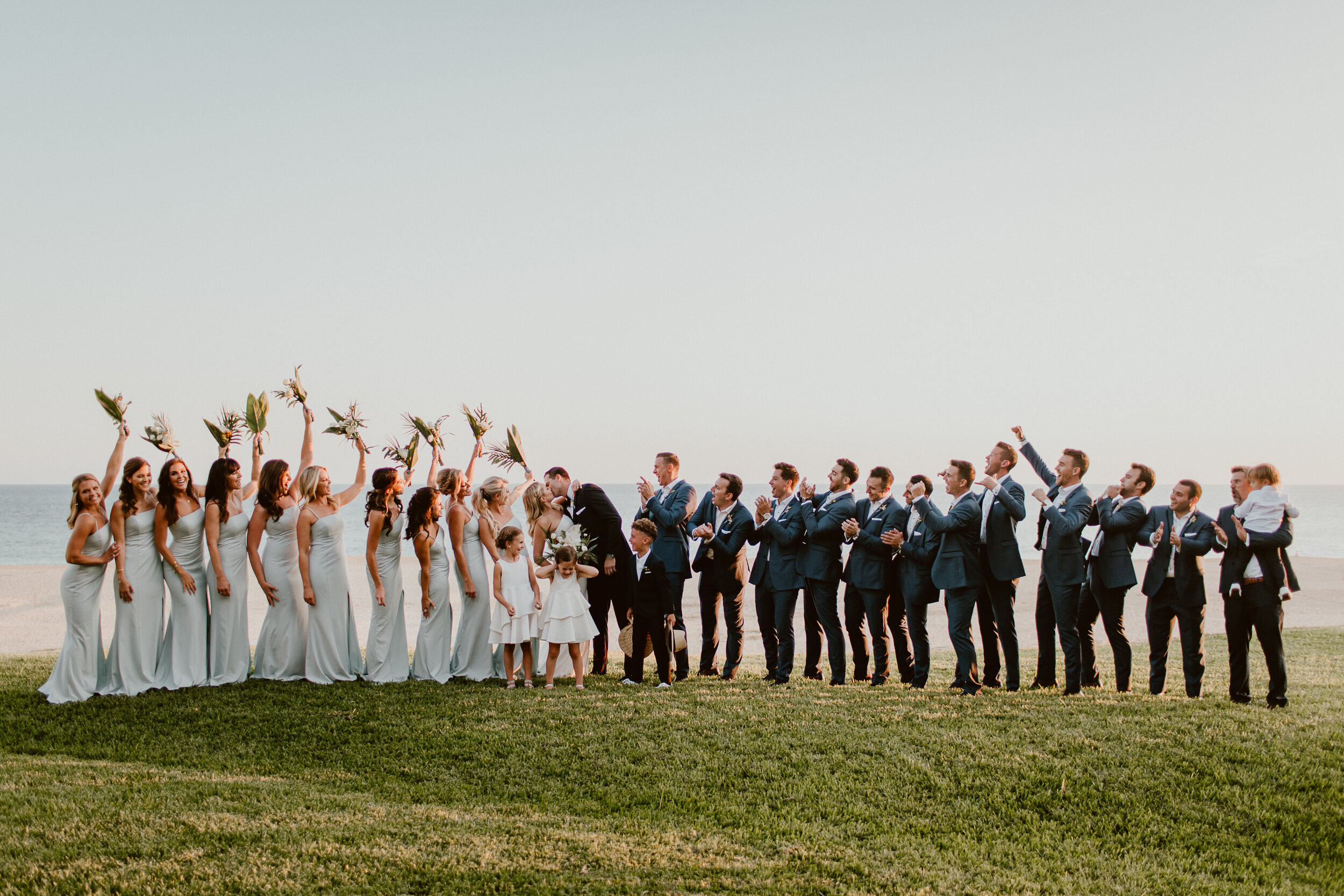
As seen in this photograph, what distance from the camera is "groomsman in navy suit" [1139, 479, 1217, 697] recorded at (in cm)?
890

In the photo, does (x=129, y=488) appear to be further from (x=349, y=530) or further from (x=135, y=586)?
(x=349, y=530)

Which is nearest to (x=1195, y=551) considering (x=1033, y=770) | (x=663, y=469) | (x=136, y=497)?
(x=1033, y=770)

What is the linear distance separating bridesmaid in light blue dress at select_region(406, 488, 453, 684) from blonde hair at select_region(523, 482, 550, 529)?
3.23 feet

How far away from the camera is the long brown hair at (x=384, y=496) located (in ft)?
32.1

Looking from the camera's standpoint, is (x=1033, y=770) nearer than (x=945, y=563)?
Yes

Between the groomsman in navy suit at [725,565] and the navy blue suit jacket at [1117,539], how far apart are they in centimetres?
373

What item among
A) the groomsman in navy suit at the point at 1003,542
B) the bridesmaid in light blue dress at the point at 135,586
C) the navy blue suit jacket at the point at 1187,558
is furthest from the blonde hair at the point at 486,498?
the navy blue suit jacket at the point at 1187,558

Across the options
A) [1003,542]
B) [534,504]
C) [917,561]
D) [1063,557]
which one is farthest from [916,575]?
[534,504]

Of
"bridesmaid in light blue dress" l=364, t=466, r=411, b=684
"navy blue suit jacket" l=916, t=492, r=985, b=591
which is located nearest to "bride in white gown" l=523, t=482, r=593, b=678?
"bridesmaid in light blue dress" l=364, t=466, r=411, b=684

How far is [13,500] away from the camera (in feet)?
469

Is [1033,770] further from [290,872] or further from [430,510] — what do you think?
[430,510]

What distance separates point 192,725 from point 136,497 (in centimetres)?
268

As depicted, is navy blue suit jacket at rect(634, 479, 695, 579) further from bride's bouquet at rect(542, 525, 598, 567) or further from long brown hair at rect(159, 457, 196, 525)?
long brown hair at rect(159, 457, 196, 525)

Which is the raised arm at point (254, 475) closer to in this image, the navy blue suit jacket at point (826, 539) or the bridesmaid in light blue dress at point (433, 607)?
the bridesmaid in light blue dress at point (433, 607)
